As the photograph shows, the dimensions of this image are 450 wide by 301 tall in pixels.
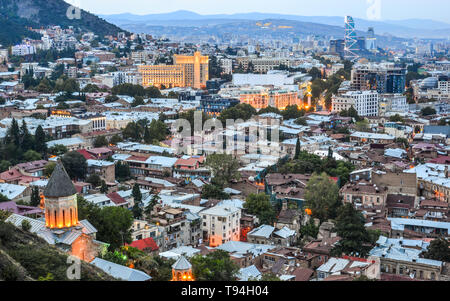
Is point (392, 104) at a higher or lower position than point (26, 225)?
lower

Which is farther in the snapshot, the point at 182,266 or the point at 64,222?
the point at 64,222

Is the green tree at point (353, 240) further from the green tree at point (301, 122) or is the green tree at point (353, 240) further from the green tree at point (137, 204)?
the green tree at point (301, 122)

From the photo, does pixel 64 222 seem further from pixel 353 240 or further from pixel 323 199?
pixel 323 199

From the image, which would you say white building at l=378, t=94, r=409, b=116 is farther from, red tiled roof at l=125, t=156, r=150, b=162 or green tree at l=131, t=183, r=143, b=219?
green tree at l=131, t=183, r=143, b=219

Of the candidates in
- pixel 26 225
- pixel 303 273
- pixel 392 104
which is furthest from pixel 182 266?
pixel 392 104

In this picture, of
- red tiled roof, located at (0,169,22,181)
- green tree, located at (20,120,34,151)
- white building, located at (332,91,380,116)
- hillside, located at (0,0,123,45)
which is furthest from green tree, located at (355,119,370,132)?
hillside, located at (0,0,123,45)

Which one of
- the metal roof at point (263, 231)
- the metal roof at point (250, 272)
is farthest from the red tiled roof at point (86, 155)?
the metal roof at point (250, 272)

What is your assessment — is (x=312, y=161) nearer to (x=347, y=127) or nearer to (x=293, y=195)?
(x=293, y=195)
